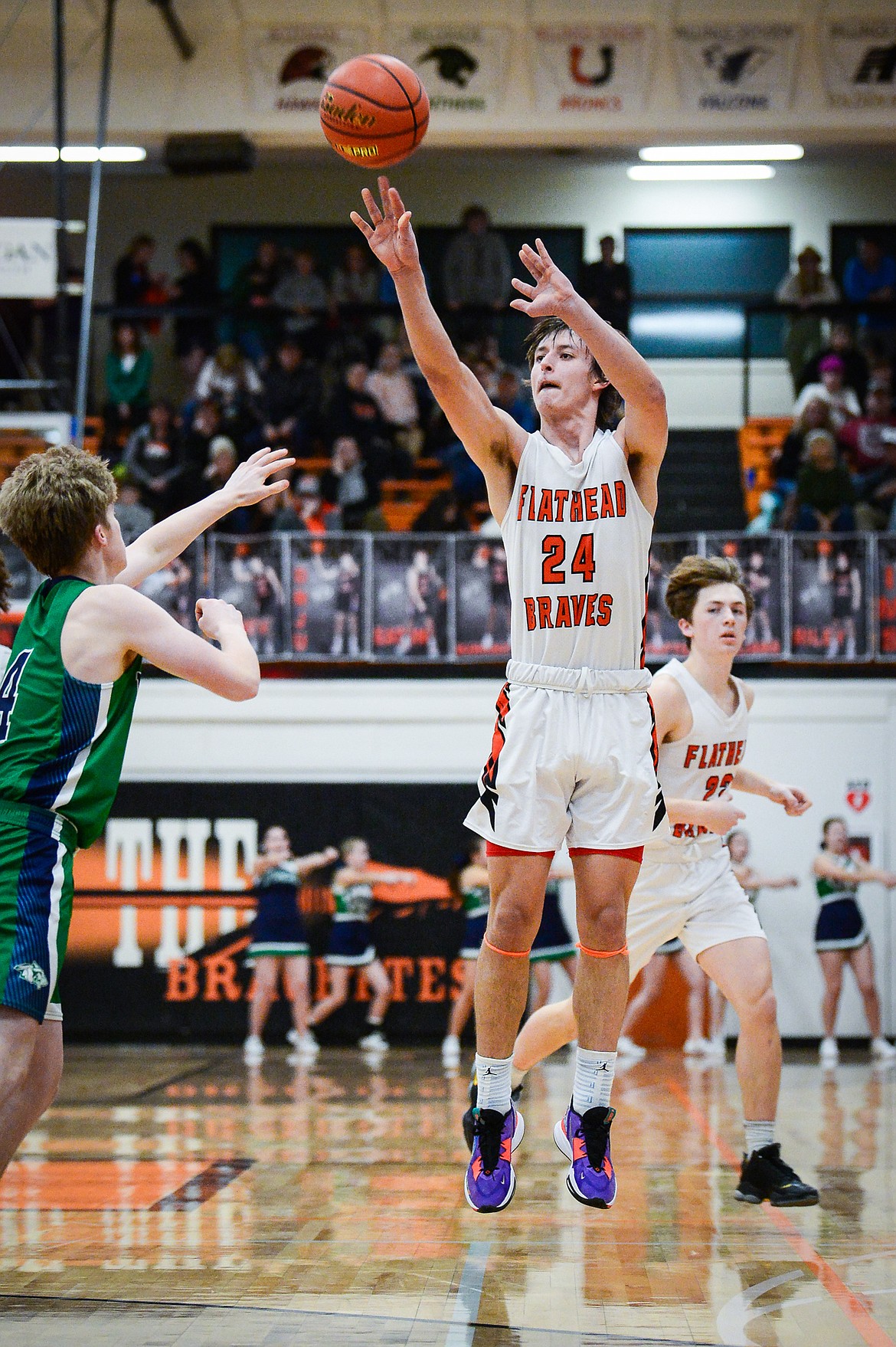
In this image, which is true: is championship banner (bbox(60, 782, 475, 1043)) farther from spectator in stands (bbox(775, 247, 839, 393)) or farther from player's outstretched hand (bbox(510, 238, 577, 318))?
player's outstretched hand (bbox(510, 238, 577, 318))

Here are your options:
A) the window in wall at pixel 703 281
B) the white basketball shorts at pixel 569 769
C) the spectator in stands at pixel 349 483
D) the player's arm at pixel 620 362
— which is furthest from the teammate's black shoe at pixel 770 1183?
the window in wall at pixel 703 281

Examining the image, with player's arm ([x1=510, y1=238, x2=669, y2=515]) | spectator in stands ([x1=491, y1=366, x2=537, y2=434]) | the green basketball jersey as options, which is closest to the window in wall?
spectator in stands ([x1=491, y1=366, x2=537, y2=434])

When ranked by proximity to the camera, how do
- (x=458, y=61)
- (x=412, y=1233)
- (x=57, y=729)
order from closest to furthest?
(x=57, y=729) → (x=412, y=1233) → (x=458, y=61)

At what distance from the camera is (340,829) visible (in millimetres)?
11344

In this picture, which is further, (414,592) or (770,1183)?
(414,592)

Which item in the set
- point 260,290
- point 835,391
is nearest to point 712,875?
point 835,391

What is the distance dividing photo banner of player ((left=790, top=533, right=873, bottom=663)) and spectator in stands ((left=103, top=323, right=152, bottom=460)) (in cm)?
627

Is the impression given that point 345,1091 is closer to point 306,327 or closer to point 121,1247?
point 121,1247

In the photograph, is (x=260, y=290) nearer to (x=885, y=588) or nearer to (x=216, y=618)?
(x=885, y=588)

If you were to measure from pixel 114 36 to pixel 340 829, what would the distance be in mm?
7687

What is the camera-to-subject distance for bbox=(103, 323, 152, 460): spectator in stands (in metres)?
13.4

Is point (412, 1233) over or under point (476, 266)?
under

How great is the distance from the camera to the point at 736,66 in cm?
1294

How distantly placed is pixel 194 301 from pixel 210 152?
1.52 m
